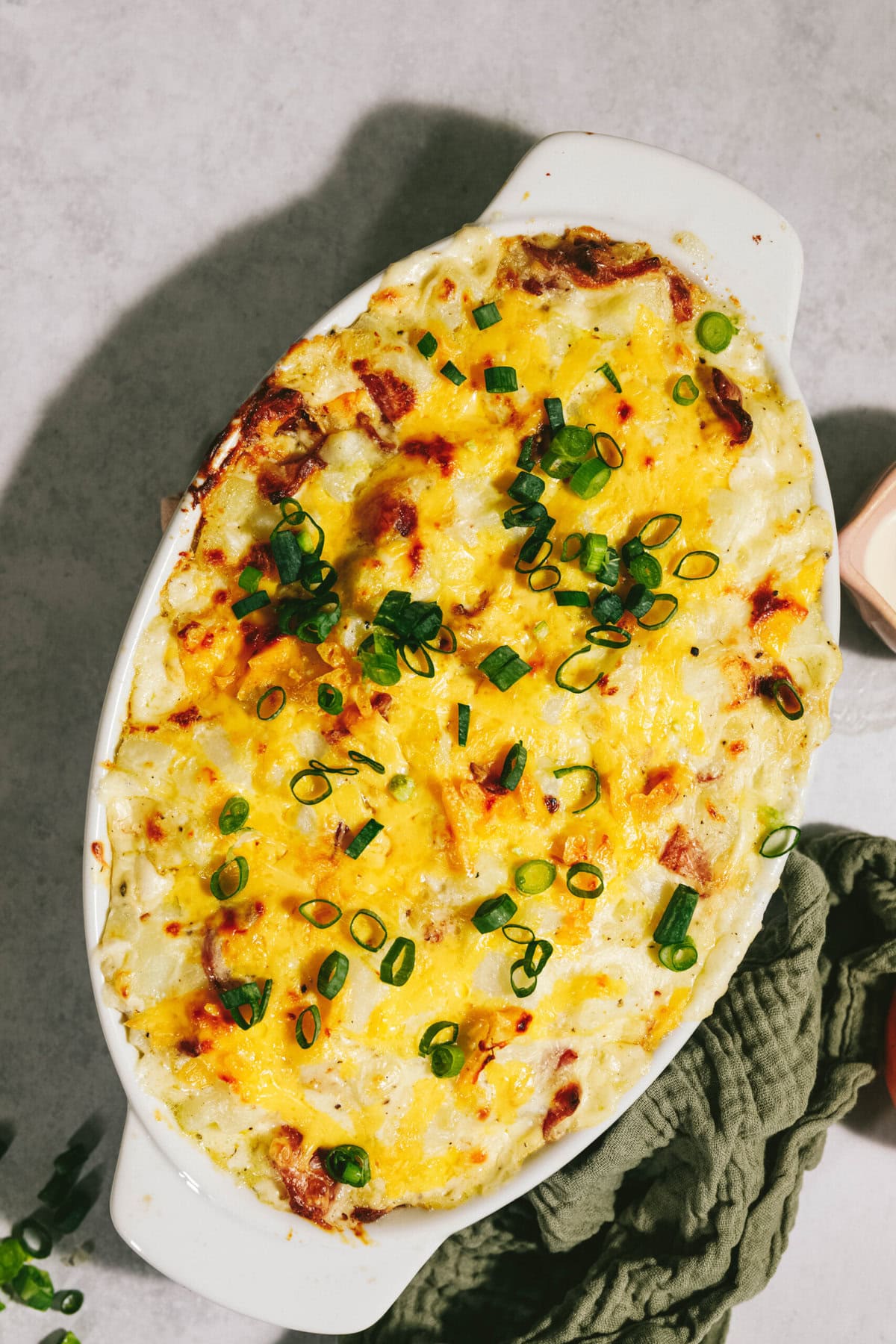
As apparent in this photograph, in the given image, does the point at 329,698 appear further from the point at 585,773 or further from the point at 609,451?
the point at 609,451

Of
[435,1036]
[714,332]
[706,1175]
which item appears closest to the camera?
[435,1036]

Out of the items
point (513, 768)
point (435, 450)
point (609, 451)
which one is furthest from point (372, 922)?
point (609, 451)

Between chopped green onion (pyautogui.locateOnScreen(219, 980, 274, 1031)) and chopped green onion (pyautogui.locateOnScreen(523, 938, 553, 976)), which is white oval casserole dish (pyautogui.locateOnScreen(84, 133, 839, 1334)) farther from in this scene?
chopped green onion (pyautogui.locateOnScreen(523, 938, 553, 976))

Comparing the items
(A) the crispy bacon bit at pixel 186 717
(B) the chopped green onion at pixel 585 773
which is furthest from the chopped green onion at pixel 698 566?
(A) the crispy bacon bit at pixel 186 717

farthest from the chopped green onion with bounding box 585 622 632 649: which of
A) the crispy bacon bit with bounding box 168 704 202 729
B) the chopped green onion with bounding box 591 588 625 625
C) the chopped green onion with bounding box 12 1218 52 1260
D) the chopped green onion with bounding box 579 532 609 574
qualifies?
the chopped green onion with bounding box 12 1218 52 1260

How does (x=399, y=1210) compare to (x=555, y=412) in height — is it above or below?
below

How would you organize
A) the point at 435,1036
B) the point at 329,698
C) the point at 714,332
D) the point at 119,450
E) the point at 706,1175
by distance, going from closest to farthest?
1. the point at 329,698
2. the point at 435,1036
3. the point at 714,332
4. the point at 706,1175
5. the point at 119,450

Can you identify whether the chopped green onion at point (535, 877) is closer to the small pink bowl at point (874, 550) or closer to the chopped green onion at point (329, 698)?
the chopped green onion at point (329, 698)
